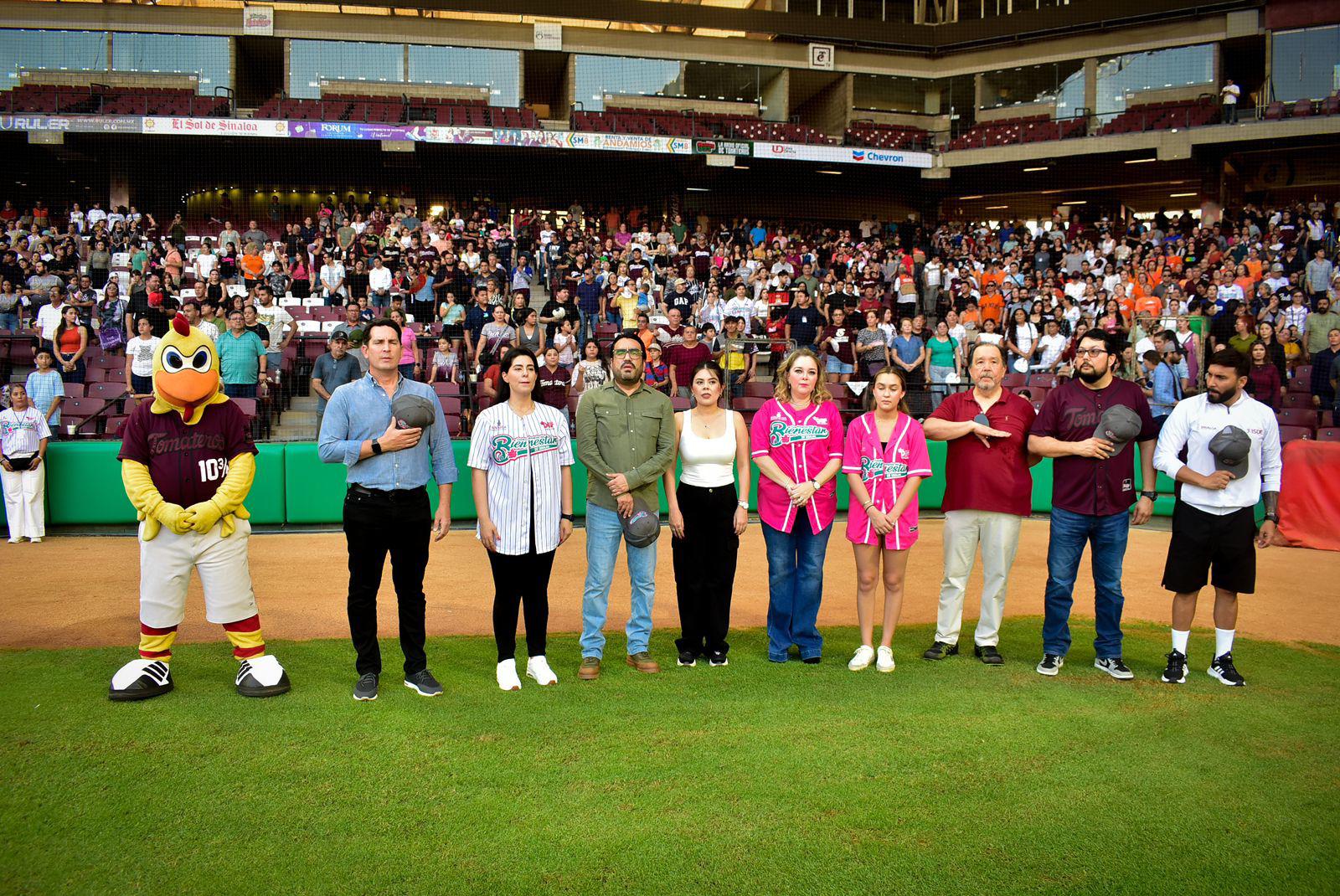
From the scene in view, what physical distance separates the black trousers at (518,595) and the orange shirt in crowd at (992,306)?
1454cm

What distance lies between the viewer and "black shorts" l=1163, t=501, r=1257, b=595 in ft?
17.8

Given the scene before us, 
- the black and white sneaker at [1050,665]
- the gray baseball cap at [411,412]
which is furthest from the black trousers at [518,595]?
the black and white sneaker at [1050,665]

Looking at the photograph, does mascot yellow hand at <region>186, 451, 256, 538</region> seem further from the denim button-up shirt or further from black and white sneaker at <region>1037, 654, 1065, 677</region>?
black and white sneaker at <region>1037, 654, 1065, 677</region>

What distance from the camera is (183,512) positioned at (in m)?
4.88

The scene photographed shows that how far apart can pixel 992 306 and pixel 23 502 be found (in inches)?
636

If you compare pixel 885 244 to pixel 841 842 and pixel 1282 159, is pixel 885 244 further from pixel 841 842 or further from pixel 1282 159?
pixel 841 842

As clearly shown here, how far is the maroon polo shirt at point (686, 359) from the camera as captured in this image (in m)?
12.9

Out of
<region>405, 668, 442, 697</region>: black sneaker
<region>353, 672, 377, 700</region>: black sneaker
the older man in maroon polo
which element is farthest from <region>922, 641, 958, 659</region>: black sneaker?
<region>353, 672, 377, 700</region>: black sneaker

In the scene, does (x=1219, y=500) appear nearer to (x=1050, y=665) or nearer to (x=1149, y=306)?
(x=1050, y=665)

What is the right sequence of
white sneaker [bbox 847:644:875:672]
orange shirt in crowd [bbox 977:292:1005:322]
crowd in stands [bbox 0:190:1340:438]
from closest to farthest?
1. white sneaker [bbox 847:644:875:672]
2. crowd in stands [bbox 0:190:1340:438]
3. orange shirt in crowd [bbox 977:292:1005:322]

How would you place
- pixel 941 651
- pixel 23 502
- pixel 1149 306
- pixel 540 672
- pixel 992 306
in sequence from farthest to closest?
pixel 992 306
pixel 1149 306
pixel 23 502
pixel 941 651
pixel 540 672

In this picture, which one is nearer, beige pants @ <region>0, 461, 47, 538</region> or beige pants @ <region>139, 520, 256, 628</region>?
beige pants @ <region>139, 520, 256, 628</region>

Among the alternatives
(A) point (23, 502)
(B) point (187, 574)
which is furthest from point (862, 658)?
(A) point (23, 502)

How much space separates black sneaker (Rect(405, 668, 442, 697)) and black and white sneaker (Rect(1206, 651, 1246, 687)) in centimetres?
448
